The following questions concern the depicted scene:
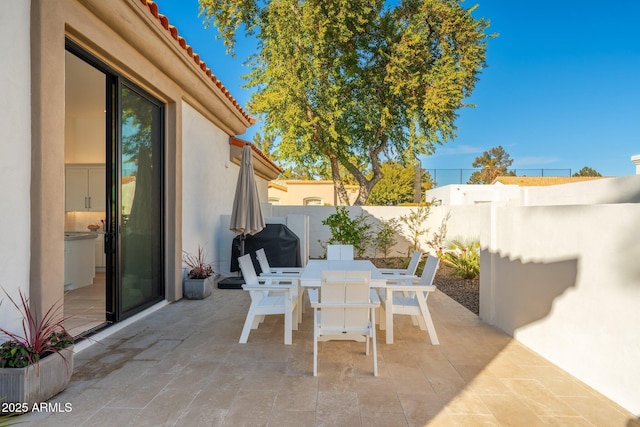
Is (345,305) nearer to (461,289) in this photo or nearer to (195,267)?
(195,267)

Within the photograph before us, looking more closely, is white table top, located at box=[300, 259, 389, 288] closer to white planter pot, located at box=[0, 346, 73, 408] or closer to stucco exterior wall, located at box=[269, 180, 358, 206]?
white planter pot, located at box=[0, 346, 73, 408]

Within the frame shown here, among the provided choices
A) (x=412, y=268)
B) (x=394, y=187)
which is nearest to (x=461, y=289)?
(x=412, y=268)

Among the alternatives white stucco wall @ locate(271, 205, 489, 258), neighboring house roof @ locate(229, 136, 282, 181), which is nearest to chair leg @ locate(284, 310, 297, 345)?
neighboring house roof @ locate(229, 136, 282, 181)

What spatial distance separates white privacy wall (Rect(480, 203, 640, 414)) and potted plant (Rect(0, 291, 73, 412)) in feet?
14.3

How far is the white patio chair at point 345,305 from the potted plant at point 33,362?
205 cm

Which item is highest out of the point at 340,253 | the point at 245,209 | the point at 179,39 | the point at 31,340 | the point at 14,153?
the point at 179,39

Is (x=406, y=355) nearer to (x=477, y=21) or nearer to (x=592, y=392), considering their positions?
(x=592, y=392)

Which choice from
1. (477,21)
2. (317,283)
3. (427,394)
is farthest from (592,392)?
(477,21)

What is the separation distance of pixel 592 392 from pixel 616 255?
45.9 inches

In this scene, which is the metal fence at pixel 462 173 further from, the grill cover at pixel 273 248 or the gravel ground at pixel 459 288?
the grill cover at pixel 273 248

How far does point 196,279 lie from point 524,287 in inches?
195

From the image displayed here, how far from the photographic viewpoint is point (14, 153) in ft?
9.41

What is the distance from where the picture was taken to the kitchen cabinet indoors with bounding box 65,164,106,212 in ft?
26.6

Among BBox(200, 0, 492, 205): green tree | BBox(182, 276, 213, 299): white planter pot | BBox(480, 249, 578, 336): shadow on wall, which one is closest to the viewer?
BBox(480, 249, 578, 336): shadow on wall
